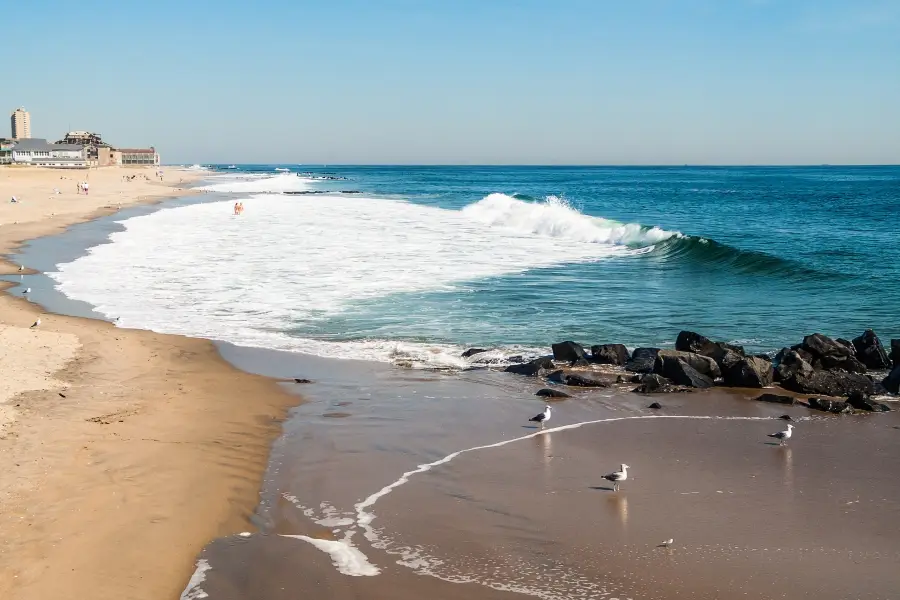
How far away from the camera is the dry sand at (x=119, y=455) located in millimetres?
7777

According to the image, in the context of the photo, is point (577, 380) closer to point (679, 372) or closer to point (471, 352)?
point (679, 372)

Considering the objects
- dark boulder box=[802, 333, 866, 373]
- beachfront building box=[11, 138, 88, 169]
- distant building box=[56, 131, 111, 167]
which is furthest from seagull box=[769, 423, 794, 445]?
distant building box=[56, 131, 111, 167]

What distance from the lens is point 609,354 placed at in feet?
54.0

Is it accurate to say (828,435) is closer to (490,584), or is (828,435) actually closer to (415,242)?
(490,584)

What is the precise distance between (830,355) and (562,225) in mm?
32824

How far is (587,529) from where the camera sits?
29.6 ft

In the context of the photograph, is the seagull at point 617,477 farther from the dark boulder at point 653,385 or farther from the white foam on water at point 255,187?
the white foam on water at point 255,187

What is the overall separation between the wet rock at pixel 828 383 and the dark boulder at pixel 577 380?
11.2 ft

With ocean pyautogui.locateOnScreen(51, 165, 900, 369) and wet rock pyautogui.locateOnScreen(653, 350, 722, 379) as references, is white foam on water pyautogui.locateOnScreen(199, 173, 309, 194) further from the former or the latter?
wet rock pyautogui.locateOnScreen(653, 350, 722, 379)

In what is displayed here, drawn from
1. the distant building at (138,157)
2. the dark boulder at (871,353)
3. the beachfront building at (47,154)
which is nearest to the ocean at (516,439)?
the dark boulder at (871,353)

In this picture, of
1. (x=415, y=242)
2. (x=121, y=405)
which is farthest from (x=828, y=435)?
(x=415, y=242)

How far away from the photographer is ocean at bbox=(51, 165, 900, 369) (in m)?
19.0

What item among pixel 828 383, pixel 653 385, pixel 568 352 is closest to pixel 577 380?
pixel 653 385

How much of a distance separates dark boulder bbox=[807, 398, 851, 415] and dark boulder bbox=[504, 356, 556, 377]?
4.66m
